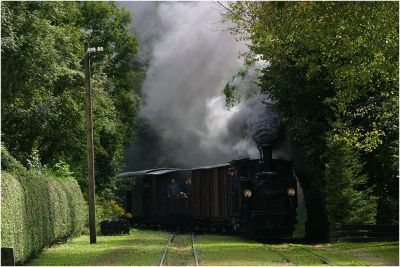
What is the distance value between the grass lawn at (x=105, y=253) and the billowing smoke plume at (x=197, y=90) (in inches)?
253

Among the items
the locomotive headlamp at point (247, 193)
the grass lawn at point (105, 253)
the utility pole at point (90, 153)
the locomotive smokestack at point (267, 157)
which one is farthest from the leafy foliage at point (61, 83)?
the locomotive smokestack at point (267, 157)

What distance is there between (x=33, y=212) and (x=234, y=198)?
955cm

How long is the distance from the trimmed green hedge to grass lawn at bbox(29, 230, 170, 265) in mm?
424

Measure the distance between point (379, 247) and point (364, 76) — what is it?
704cm

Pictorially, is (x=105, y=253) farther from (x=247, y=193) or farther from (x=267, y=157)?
(x=267, y=157)

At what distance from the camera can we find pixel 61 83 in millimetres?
35938

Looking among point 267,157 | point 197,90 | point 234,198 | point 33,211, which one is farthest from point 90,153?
point 197,90

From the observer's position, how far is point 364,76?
18.7m

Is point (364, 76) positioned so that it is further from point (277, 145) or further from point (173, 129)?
point (173, 129)

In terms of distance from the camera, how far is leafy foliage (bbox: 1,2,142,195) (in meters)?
27.8

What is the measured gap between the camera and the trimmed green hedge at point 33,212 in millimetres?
17078

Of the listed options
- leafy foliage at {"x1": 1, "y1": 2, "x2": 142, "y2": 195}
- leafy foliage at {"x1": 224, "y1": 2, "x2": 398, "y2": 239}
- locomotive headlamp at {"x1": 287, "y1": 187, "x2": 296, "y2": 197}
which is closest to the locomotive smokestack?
locomotive headlamp at {"x1": 287, "y1": 187, "x2": 296, "y2": 197}

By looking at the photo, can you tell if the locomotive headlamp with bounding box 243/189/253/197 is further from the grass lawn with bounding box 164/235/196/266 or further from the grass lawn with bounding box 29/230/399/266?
the grass lawn with bounding box 164/235/196/266

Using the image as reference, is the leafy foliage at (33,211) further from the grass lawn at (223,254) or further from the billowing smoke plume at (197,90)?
the billowing smoke plume at (197,90)
